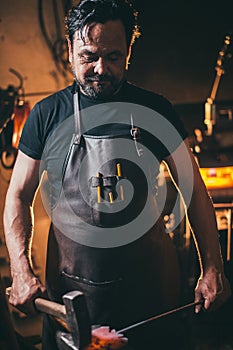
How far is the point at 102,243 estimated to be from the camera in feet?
8.20

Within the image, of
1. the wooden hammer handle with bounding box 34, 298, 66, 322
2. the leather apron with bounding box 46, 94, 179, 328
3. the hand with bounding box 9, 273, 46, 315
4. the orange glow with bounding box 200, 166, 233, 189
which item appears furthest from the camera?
the orange glow with bounding box 200, 166, 233, 189

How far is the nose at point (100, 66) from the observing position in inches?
93.6

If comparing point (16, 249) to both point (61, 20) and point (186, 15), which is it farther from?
point (186, 15)

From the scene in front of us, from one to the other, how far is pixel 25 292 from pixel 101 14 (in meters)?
1.37

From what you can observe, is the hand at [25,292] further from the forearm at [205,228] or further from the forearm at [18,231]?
the forearm at [205,228]

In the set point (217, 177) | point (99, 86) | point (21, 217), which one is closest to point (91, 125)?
point (99, 86)

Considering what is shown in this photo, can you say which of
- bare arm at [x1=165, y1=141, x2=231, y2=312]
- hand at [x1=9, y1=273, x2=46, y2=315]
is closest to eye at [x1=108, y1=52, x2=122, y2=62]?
bare arm at [x1=165, y1=141, x2=231, y2=312]

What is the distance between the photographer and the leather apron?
247cm

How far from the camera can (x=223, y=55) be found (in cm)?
489

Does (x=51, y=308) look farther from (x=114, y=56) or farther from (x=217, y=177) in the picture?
(x=217, y=177)

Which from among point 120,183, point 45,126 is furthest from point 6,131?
point 120,183

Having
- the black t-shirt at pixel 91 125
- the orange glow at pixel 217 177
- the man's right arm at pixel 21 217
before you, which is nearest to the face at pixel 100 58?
the black t-shirt at pixel 91 125

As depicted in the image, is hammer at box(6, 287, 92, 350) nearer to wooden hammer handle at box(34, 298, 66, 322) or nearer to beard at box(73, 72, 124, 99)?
wooden hammer handle at box(34, 298, 66, 322)

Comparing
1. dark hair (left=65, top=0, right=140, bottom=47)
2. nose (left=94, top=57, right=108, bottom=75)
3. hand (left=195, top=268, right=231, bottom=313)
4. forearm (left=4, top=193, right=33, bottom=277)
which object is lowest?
hand (left=195, top=268, right=231, bottom=313)
